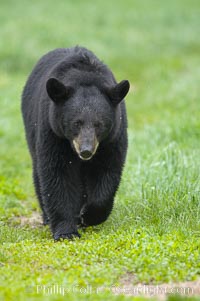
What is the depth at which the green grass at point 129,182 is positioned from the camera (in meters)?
5.81

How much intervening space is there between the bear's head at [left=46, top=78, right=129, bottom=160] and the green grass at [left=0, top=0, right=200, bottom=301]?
100 centimetres

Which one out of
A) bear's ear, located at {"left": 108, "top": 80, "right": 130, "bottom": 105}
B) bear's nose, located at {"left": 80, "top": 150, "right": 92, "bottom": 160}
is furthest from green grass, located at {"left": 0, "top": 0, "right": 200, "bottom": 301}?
bear's ear, located at {"left": 108, "top": 80, "right": 130, "bottom": 105}

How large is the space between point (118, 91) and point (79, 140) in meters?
0.69

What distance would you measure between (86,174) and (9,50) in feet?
49.1

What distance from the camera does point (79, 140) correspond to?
23.3ft

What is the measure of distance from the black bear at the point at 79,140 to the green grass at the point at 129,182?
34 cm

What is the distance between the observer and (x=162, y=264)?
19.4ft

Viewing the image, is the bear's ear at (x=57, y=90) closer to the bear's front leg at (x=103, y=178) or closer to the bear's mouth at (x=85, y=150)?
the bear's mouth at (x=85, y=150)

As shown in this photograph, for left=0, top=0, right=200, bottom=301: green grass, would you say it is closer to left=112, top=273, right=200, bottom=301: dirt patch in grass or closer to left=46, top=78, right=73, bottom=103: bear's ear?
left=112, top=273, right=200, bottom=301: dirt patch in grass

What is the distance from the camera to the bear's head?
23.5 ft

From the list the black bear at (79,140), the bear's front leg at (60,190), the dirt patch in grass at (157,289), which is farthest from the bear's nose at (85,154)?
the dirt patch in grass at (157,289)

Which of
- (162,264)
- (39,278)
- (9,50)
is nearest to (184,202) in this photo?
(162,264)

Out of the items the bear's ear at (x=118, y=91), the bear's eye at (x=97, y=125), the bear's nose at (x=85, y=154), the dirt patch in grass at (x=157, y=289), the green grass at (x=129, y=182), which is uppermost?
the bear's ear at (x=118, y=91)

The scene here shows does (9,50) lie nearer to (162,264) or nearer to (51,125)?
(51,125)
